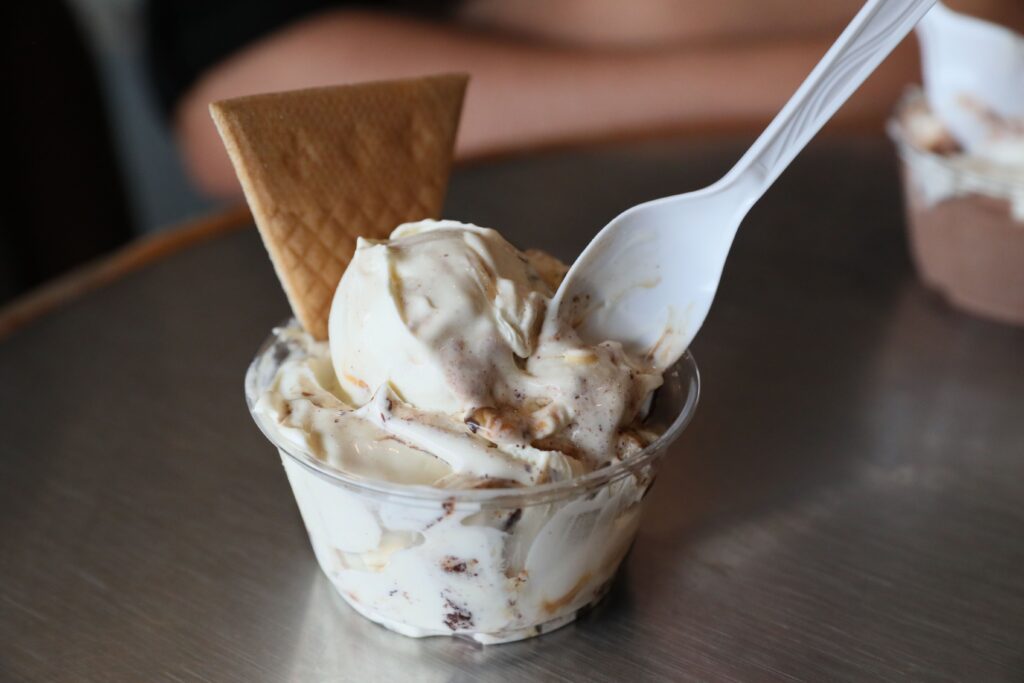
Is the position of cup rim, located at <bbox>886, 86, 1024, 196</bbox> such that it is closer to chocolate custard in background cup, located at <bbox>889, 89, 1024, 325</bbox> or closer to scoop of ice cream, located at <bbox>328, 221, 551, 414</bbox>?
chocolate custard in background cup, located at <bbox>889, 89, 1024, 325</bbox>

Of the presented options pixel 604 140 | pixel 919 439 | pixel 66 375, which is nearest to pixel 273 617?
pixel 66 375

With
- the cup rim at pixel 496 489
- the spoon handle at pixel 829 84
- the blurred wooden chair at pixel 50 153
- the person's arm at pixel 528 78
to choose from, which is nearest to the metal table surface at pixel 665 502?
the cup rim at pixel 496 489

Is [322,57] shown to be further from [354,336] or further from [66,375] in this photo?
[354,336]

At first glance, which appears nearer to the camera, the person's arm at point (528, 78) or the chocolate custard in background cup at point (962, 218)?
the chocolate custard in background cup at point (962, 218)

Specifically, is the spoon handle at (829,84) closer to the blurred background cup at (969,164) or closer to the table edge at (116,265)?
the blurred background cup at (969,164)

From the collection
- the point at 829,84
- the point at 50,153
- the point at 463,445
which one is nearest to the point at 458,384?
the point at 463,445

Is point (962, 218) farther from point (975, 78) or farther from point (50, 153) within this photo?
point (50, 153)
